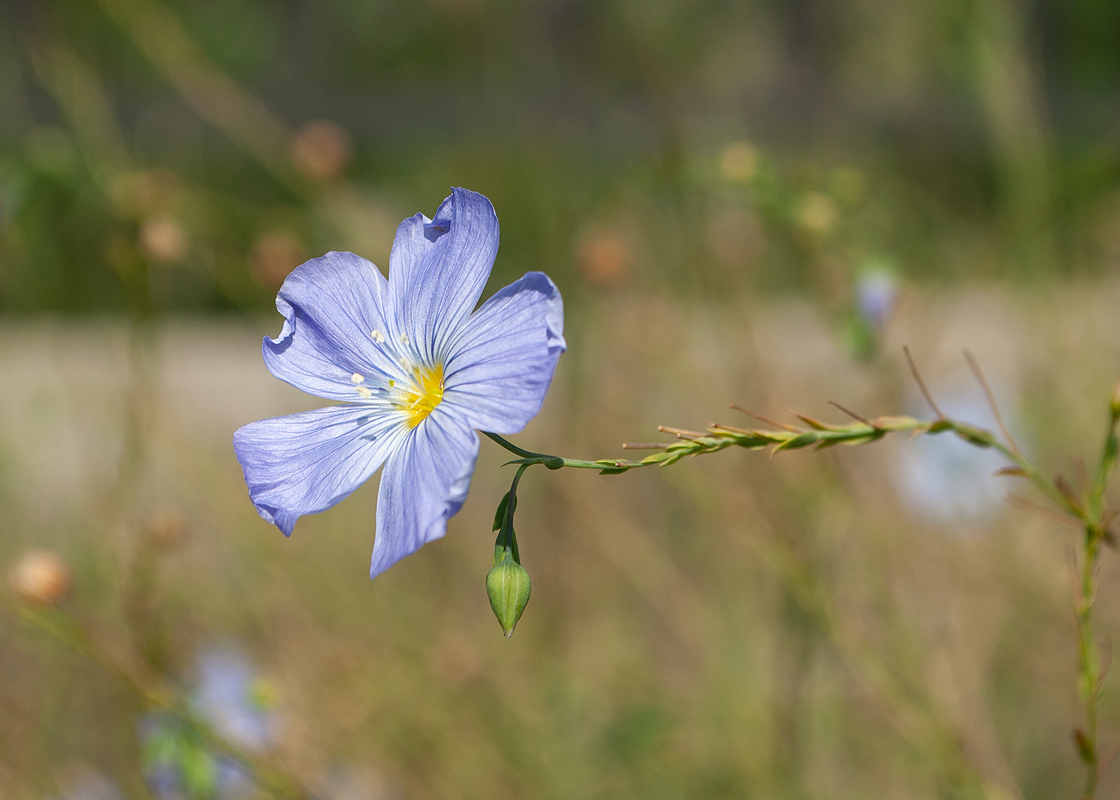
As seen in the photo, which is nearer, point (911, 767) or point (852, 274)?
Result: point (852, 274)

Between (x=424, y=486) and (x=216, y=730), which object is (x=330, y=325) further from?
(x=216, y=730)

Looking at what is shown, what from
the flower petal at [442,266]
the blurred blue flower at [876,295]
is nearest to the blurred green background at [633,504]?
the blurred blue flower at [876,295]

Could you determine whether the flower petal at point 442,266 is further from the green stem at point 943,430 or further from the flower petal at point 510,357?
the green stem at point 943,430

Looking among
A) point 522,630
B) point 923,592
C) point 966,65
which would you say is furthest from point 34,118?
point 923,592

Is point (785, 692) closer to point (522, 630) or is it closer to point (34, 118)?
point (522, 630)

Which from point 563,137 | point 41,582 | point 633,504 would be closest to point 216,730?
point 41,582

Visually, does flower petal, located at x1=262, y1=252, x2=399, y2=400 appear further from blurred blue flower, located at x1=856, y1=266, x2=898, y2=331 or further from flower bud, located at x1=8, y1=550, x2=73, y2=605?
blurred blue flower, located at x1=856, y1=266, x2=898, y2=331
